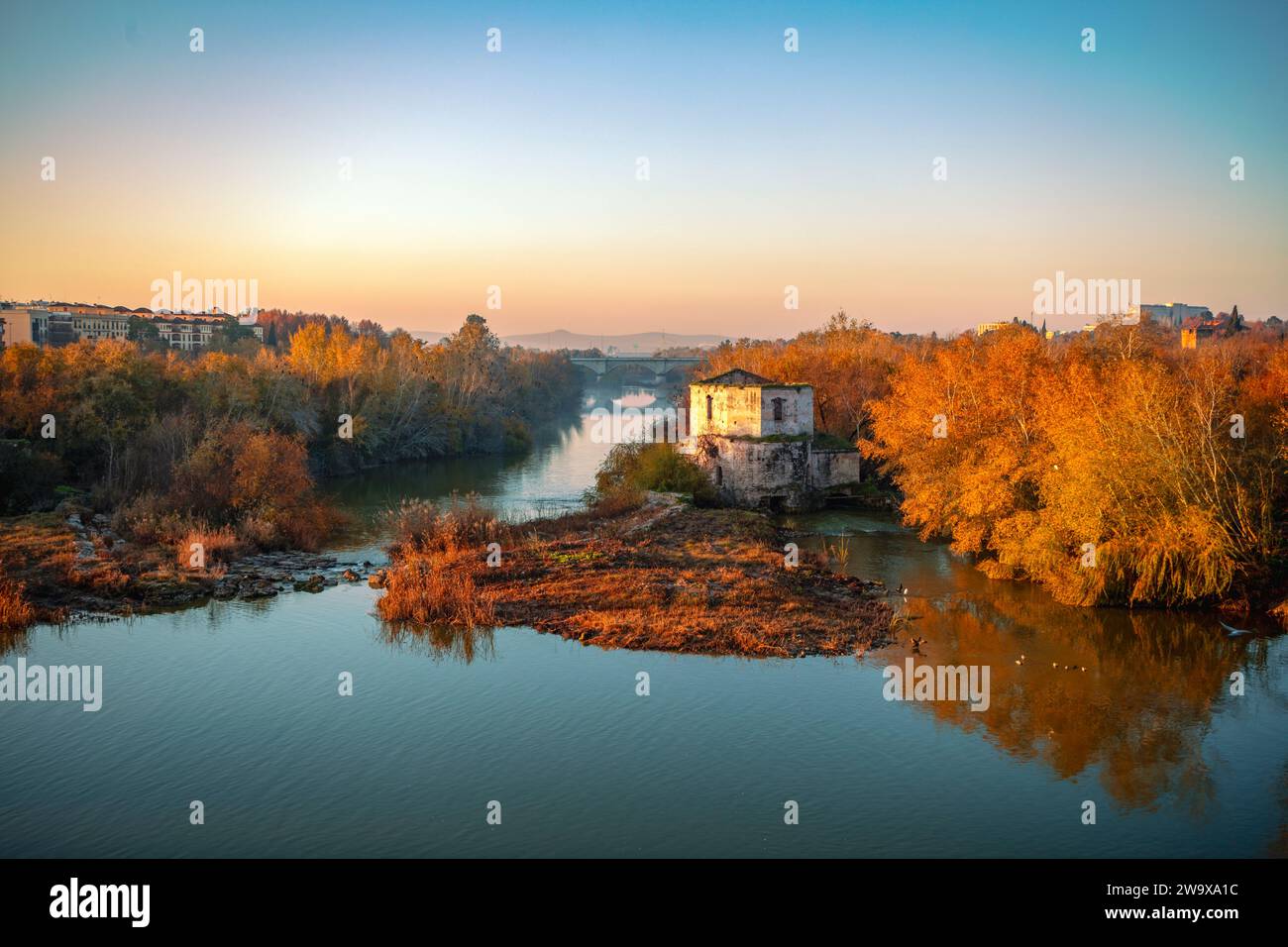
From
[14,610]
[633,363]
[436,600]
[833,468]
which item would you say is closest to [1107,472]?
[436,600]

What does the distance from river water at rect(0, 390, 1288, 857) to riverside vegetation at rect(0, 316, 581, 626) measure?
3630mm

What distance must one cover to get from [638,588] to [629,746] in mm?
8478

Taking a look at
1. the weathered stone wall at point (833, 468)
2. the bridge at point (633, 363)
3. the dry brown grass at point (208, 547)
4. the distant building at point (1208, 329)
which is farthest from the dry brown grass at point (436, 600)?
the bridge at point (633, 363)

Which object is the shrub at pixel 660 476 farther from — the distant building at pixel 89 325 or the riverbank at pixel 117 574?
the distant building at pixel 89 325

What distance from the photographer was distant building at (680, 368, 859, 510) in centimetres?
4081

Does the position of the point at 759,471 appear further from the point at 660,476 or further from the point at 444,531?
the point at 444,531

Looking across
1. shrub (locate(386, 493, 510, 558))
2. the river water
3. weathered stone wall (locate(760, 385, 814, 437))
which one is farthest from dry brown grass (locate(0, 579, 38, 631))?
weathered stone wall (locate(760, 385, 814, 437))

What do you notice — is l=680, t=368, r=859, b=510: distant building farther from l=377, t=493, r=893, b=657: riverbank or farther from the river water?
the river water

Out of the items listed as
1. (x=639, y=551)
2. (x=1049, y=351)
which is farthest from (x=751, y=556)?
(x=1049, y=351)

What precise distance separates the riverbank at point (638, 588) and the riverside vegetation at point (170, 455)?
545 centimetres

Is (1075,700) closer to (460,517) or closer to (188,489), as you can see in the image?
(460,517)

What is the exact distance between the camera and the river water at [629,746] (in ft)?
44.3

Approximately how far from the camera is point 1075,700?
18594 mm

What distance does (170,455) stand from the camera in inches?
1412
